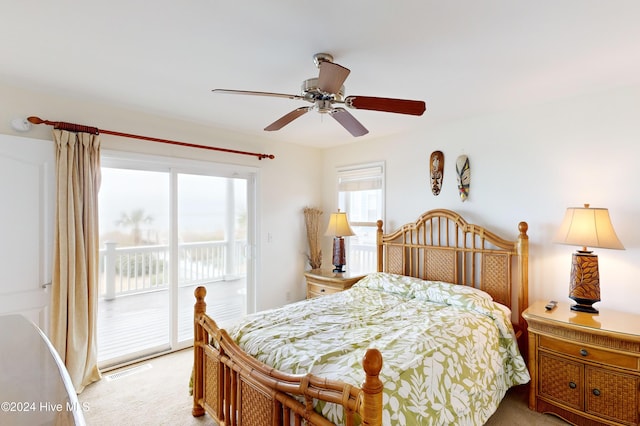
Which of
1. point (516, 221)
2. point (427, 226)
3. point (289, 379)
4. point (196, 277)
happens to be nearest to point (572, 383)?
point (516, 221)

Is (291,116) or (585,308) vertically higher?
(291,116)

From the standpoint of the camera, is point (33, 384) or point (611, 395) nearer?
point (33, 384)

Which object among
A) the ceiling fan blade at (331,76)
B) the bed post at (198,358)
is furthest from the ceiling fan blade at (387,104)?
the bed post at (198,358)

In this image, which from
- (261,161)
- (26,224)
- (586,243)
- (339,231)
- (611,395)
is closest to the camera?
(611,395)

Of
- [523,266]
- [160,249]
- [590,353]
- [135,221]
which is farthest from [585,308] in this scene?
[135,221]

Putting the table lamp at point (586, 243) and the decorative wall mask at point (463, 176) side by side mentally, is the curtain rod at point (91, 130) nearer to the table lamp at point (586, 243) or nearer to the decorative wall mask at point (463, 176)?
the decorative wall mask at point (463, 176)

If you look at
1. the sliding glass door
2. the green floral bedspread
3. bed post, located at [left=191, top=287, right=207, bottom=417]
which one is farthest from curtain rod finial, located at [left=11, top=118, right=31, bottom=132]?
the green floral bedspread

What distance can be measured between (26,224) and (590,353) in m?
4.21

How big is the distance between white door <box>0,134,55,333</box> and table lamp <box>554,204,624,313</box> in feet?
13.4

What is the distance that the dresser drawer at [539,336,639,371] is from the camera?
1996 mm

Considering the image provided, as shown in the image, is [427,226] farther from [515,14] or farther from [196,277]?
[196,277]

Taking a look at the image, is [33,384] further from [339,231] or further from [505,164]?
[505,164]

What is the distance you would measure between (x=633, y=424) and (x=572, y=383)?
33 cm

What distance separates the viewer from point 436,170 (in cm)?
344
